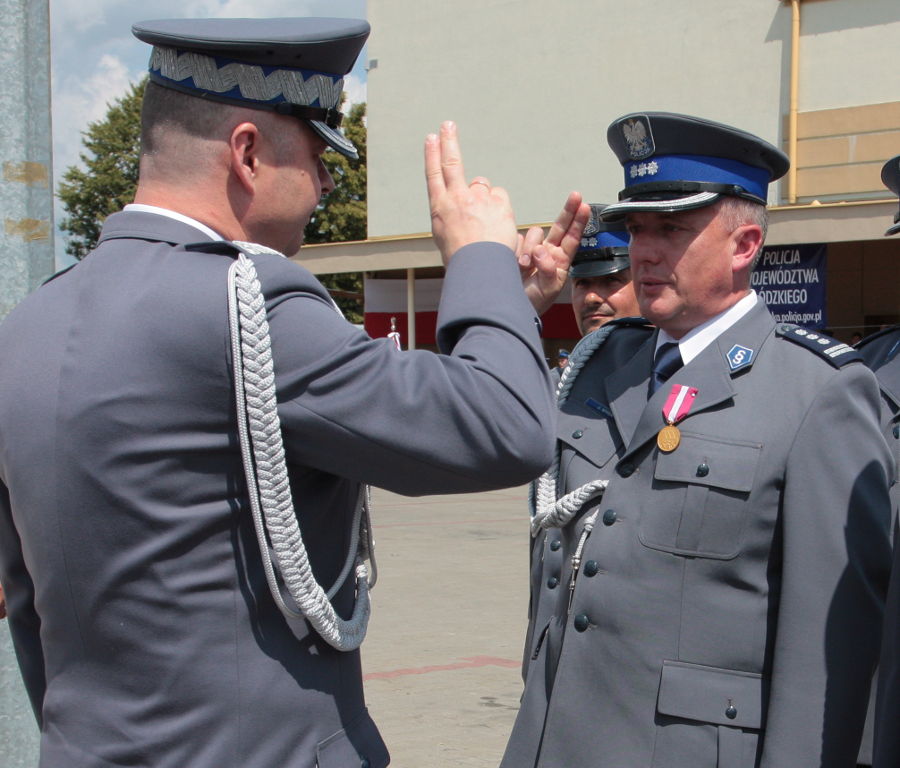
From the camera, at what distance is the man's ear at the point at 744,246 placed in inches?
102

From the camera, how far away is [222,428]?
150 centimetres

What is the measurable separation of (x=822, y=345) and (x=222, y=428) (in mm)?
1420

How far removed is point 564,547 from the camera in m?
2.65

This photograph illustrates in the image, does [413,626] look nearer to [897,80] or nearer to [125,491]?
[125,491]

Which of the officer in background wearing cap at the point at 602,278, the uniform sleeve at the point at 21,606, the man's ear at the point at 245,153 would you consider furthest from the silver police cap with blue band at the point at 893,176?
the uniform sleeve at the point at 21,606

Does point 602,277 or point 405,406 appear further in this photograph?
point 602,277

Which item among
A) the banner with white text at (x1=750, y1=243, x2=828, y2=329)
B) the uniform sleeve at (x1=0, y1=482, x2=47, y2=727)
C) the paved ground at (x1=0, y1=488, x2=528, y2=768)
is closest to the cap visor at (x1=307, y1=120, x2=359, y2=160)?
the uniform sleeve at (x1=0, y1=482, x2=47, y2=727)

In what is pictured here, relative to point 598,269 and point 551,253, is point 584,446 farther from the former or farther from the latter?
point 598,269

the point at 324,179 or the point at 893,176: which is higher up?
the point at 893,176

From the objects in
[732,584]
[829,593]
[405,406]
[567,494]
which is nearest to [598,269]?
[567,494]

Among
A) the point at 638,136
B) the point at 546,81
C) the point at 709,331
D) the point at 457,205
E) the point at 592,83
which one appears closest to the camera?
the point at 457,205

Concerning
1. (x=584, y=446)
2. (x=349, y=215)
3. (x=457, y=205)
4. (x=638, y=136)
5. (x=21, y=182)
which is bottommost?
(x=584, y=446)

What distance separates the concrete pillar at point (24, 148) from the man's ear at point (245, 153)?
1.33m

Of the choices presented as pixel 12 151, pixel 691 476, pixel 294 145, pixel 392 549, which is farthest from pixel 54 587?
pixel 392 549
